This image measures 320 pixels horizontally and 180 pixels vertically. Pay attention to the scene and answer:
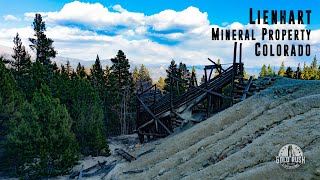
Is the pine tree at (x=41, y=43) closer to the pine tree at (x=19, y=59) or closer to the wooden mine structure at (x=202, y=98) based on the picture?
the pine tree at (x=19, y=59)

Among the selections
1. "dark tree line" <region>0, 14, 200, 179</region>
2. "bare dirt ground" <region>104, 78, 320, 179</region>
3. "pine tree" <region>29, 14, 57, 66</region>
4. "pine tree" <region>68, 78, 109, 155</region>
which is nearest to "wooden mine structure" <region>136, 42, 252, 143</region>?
"dark tree line" <region>0, 14, 200, 179</region>

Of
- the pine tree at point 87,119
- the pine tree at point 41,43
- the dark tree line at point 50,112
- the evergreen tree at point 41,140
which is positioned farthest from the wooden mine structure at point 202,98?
the pine tree at point 41,43

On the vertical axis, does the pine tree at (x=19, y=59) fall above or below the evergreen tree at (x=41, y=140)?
above

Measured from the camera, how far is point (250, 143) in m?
12.5

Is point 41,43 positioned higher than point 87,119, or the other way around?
point 41,43

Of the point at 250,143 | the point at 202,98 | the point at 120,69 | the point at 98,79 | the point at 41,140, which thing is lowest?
the point at 41,140

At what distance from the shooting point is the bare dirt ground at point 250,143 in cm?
966

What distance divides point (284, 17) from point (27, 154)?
22381 millimetres

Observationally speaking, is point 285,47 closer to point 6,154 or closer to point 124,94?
Result: point 6,154

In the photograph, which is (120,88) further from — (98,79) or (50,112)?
(50,112)

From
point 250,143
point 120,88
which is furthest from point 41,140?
point 120,88

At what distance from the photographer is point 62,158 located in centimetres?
2609

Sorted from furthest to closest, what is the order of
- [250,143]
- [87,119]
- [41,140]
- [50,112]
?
[87,119] < [50,112] < [41,140] < [250,143]

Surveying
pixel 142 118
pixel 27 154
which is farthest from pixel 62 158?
pixel 142 118
